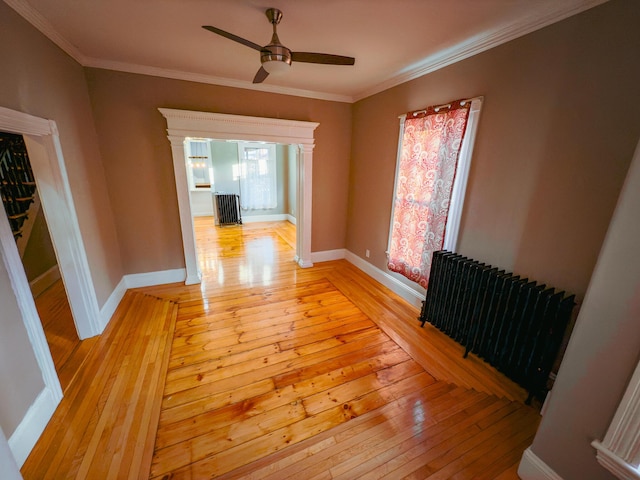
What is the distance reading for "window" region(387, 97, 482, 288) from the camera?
229 centimetres

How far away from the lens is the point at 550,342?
5.53 feet

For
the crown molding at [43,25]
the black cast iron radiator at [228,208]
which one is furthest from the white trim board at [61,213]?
the black cast iron radiator at [228,208]

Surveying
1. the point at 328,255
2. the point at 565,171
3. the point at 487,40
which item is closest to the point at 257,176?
the point at 328,255

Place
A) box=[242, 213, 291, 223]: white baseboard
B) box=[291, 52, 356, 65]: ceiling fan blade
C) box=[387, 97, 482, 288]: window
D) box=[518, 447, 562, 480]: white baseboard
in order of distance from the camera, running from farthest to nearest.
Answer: box=[242, 213, 291, 223]: white baseboard, box=[387, 97, 482, 288]: window, box=[291, 52, 356, 65]: ceiling fan blade, box=[518, 447, 562, 480]: white baseboard

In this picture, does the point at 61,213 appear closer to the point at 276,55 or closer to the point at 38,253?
the point at 38,253

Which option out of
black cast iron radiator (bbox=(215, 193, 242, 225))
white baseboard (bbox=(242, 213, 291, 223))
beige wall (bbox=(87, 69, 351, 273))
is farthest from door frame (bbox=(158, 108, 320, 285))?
white baseboard (bbox=(242, 213, 291, 223))

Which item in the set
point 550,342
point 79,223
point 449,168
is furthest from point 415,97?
point 79,223

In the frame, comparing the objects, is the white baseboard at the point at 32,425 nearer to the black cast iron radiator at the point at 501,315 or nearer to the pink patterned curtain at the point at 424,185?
the black cast iron radiator at the point at 501,315

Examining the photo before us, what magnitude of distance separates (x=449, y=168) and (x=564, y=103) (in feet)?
2.79

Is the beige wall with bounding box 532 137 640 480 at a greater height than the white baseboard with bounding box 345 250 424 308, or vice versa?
the beige wall with bounding box 532 137 640 480

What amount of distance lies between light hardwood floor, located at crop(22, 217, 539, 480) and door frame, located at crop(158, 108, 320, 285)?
1.01m

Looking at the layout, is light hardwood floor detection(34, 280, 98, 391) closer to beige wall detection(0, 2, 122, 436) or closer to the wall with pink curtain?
beige wall detection(0, 2, 122, 436)

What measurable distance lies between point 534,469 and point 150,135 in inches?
172

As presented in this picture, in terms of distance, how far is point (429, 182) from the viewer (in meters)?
2.62
